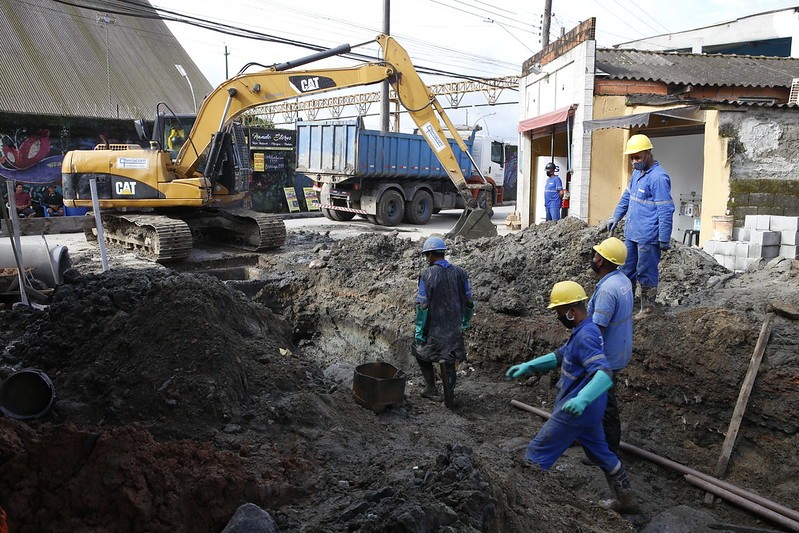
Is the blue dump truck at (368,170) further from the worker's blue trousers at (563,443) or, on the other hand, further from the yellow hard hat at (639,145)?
the worker's blue trousers at (563,443)

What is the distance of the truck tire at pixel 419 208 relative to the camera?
20.3 meters

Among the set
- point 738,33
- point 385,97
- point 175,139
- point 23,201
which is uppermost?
point 738,33

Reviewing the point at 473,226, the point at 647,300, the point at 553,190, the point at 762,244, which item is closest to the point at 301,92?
the point at 473,226

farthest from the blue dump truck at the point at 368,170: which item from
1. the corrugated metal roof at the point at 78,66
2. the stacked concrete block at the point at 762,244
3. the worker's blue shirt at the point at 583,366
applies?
the worker's blue shirt at the point at 583,366

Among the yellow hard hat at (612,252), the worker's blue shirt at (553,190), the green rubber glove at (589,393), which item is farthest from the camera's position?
the worker's blue shirt at (553,190)

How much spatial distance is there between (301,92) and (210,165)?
2.22 meters

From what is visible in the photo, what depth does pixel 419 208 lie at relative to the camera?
68.0 feet

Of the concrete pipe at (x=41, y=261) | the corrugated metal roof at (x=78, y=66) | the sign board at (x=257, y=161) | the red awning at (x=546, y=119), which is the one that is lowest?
the concrete pipe at (x=41, y=261)

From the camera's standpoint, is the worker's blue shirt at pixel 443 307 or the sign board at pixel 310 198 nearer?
the worker's blue shirt at pixel 443 307

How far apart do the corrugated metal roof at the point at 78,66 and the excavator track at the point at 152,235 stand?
10.8m

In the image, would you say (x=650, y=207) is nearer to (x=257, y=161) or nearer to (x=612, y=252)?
(x=612, y=252)

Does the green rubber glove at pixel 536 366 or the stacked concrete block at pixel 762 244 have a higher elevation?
the stacked concrete block at pixel 762 244

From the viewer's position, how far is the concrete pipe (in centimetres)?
707

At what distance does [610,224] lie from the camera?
7.14 metres
